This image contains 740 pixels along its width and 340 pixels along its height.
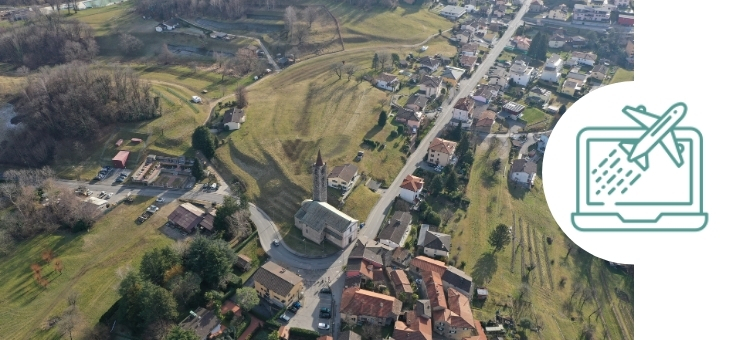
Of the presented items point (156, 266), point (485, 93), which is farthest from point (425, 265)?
point (485, 93)

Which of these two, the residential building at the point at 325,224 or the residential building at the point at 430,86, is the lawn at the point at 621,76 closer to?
the residential building at the point at 430,86

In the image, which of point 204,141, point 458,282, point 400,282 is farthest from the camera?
point 204,141

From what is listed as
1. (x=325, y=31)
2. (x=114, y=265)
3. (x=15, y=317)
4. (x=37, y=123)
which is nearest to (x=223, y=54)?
(x=325, y=31)

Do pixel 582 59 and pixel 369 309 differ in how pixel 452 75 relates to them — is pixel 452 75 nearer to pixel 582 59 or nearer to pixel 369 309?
pixel 582 59

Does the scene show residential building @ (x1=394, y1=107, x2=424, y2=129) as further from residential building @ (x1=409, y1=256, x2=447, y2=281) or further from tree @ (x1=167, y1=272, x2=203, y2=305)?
tree @ (x1=167, y1=272, x2=203, y2=305)

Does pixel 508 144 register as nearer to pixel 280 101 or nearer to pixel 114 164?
pixel 280 101

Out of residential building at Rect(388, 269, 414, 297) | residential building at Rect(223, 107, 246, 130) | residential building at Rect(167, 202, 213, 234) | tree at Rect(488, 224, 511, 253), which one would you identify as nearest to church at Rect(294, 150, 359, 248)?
residential building at Rect(388, 269, 414, 297)
